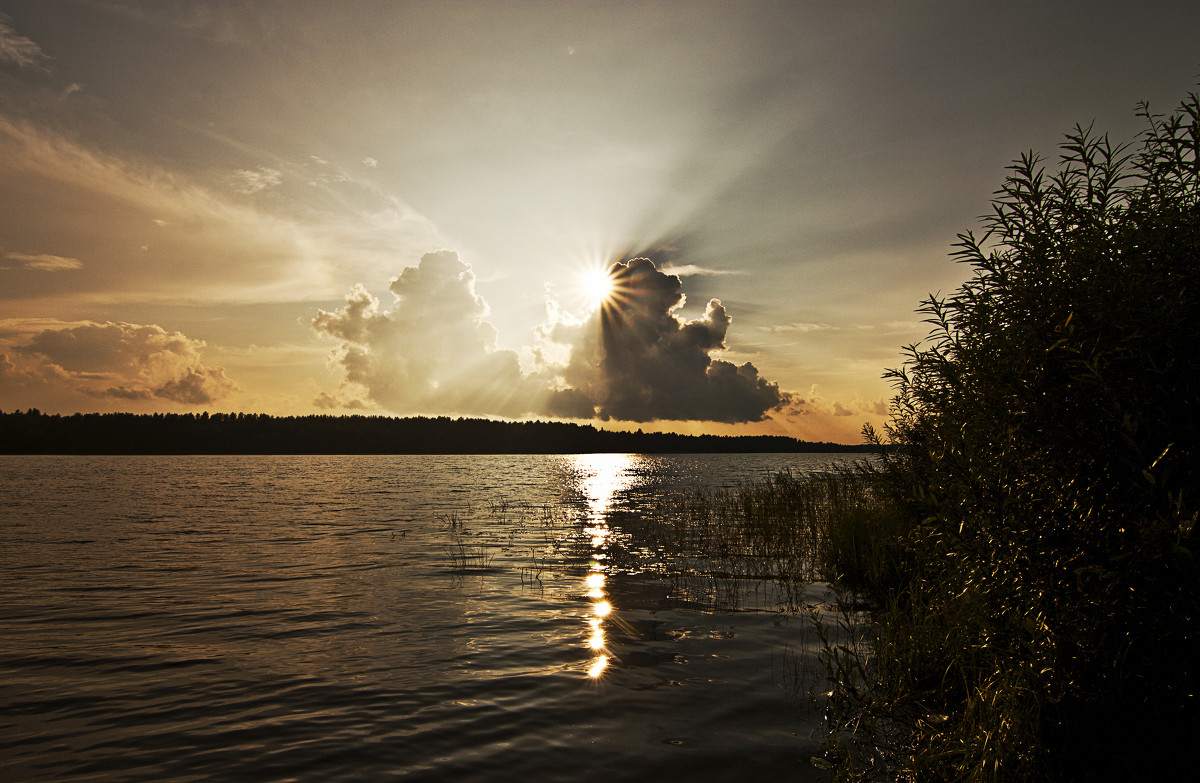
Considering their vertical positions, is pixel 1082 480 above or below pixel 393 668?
above

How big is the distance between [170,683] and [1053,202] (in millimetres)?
14478

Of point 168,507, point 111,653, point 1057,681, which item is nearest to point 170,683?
point 111,653

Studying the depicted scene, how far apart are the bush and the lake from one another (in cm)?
296

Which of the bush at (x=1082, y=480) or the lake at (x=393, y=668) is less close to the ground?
the bush at (x=1082, y=480)

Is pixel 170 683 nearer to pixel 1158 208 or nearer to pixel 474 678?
pixel 474 678

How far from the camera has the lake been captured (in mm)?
7766

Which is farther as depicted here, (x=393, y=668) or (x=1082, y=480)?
(x=393, y=668)

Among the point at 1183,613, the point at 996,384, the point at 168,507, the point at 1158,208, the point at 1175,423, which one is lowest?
the point at 168,507

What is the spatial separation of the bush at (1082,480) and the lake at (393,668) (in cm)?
296

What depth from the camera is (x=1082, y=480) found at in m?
5.32

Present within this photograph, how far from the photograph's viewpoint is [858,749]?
7566mm

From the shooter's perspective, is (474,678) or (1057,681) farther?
(474,678)

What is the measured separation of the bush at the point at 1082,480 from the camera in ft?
15.8

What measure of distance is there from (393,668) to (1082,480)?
10789 millimetres
